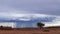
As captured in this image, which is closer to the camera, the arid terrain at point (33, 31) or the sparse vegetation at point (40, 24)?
the arid terrain at point (33, 31)

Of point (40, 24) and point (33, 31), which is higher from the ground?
point (40, 24)

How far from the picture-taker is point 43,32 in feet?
64.3

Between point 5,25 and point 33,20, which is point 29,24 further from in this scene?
point 5,25

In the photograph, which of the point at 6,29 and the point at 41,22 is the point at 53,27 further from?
the point at 6,29

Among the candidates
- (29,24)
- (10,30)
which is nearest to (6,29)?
(10,30)

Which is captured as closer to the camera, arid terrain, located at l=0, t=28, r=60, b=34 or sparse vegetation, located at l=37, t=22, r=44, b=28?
arid terrain, located at l=0, t=28, r=60, b=34

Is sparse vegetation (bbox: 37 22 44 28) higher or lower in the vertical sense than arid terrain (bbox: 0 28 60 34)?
higher

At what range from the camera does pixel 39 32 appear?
1948cm

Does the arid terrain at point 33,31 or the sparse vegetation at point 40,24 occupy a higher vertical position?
the sparse vegetation at point 40,24

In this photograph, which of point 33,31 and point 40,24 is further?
point 40,24

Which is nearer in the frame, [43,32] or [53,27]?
[43,32]

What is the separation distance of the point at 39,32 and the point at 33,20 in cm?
281

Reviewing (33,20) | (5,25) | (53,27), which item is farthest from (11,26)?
(53,27)

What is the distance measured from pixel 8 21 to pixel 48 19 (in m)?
3.78
